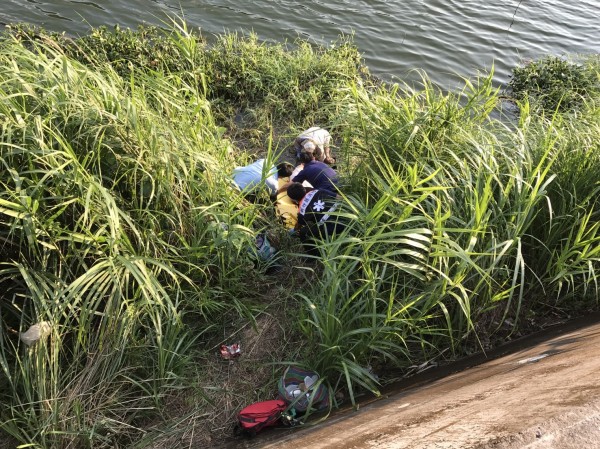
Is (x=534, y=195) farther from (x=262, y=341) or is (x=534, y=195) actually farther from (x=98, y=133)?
(x=98, y=133)

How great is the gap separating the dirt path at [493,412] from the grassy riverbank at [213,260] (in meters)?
0.27

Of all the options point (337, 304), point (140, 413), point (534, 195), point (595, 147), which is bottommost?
point (140, 413)

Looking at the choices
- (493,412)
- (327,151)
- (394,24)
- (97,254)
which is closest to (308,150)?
(327,151)

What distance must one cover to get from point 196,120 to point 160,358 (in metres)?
1.92

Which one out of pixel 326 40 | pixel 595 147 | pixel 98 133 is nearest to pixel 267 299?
pixel 98 133

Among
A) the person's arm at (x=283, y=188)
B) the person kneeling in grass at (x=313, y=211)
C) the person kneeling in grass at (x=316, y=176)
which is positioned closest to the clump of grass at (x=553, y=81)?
the person kneeling in grass at (x=316, y=176)

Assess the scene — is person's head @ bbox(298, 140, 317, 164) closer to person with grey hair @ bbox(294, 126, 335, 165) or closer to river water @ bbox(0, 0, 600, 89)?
person with grey hair @ bbox(294, 126, 335, 165)

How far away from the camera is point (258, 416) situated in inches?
100

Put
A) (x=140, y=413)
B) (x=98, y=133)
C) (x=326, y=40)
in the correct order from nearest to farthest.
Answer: (x=140, y=413) < (x=98, y=133) < (x=326, y=40)

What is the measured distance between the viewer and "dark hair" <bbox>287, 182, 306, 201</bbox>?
4102 mm

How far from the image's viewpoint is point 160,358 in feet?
8.59

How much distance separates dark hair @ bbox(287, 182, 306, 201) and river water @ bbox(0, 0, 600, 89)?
346 centimetres

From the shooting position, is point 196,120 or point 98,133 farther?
point 196,120

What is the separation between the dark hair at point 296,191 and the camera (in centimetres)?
410
